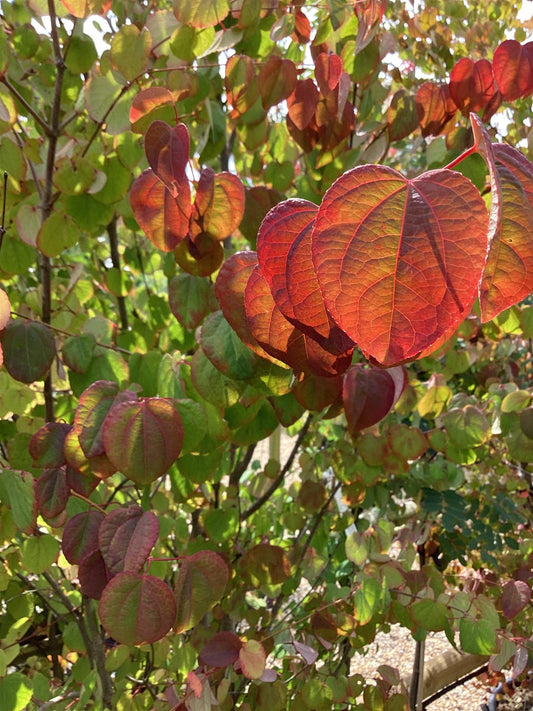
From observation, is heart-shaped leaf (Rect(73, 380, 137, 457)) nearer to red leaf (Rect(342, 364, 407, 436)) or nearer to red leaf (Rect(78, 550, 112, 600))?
red leaf (Rect(78, 550, 112, 600))

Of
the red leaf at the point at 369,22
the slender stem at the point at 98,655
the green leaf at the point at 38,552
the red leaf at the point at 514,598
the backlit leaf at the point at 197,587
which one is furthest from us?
the red leaf at the point at 514,598

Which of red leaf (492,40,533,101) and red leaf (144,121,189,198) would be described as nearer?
red leaf (144,121,189,198)

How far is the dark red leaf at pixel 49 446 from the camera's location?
81cm

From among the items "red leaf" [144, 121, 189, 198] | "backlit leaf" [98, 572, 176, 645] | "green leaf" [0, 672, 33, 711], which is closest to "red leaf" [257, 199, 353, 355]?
"red leaf" [144, 121, 189, 198]

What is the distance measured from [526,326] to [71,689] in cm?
108

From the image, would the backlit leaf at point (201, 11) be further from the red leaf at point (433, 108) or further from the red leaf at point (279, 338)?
the red leaf at point (279, 338)

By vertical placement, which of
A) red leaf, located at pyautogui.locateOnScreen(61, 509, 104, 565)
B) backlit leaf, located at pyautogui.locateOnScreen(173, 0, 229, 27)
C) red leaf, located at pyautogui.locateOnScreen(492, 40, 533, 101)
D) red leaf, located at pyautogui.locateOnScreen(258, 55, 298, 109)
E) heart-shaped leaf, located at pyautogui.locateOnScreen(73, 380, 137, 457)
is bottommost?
red leaf, located at pyautogui.locateOnScreen(61, 509, 104, 565)

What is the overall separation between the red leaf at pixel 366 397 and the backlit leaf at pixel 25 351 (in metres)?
0.39

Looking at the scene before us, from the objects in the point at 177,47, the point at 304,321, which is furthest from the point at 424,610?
the point at 177,47

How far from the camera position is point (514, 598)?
1.34 meters

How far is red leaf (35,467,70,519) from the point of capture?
0.82 metres

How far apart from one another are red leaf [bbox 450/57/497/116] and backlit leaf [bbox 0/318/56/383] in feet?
2.22

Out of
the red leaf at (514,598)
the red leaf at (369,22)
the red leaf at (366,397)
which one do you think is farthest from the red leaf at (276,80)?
the red leaf at (514,598)

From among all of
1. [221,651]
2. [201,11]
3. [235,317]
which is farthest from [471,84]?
[221,651]
